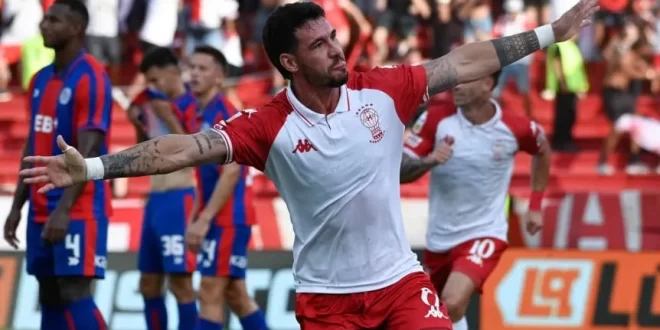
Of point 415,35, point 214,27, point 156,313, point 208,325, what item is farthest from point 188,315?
point 415,35

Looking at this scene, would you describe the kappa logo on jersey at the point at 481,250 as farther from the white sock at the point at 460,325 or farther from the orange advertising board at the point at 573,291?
the orange advertising board at the point at 573,291

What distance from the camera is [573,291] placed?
12.3 metres

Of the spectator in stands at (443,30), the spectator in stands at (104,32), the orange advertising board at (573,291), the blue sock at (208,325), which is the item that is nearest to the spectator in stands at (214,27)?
the spectator in stands at (104,32)

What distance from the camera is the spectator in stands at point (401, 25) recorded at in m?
17.3

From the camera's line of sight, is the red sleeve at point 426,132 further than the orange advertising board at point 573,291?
No

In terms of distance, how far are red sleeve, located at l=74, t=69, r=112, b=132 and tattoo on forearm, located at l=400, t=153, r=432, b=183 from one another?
1847 mm

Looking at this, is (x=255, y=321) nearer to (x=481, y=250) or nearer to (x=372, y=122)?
(x=481, y=250)

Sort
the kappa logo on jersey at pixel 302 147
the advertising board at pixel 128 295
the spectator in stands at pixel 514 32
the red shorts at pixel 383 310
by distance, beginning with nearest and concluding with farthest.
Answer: the kappa logo on jersey at pixel 302 147, the red shorts at pixel 383 310, the advertising board at pixel 128 295, the spectator in stands at pixel 514 32

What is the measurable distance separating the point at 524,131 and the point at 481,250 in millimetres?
884

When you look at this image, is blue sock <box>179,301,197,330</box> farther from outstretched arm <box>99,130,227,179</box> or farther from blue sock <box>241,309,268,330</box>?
outstretched arm <box>99,130,227,179</box>

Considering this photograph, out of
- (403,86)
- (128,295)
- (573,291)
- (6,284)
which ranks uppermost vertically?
(403,86)

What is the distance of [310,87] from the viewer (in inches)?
238

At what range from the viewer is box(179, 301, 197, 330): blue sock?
986cm

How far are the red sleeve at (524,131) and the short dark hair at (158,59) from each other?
8.81 ft
